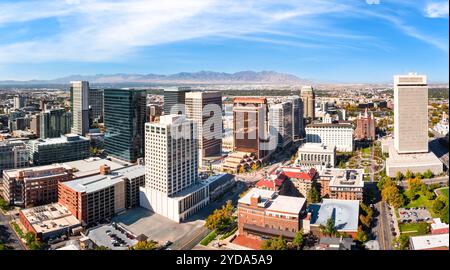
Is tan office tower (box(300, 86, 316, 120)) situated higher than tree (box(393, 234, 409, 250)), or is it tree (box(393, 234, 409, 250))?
tan office tower (box(300, 86, 316, 120))

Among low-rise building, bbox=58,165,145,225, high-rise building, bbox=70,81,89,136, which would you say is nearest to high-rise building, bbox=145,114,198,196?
low-rise building, bbox=58,165,145,225

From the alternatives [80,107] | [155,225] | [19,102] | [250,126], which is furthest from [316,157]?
[19,102]

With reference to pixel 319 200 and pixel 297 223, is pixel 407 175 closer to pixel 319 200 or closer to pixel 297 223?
pixel 319 200

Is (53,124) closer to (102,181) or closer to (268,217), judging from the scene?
(102,181)

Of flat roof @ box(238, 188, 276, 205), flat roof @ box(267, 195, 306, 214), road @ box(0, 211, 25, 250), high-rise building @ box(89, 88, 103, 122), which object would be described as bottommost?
road @ box(0, 211, 25, 250)

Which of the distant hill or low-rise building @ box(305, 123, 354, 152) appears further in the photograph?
low-rise building @ box(305, 123, 354, 152)

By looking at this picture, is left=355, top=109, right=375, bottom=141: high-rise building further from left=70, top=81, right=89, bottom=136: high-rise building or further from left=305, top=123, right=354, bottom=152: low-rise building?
left=70, top=81, right=89, bottom=136: high-rise building
